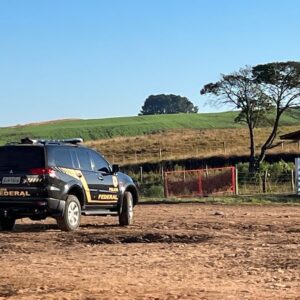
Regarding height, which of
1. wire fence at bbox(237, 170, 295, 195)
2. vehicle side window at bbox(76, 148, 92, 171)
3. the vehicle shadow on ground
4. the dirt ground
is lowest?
wire fence at bbox(237, 170, 295, 195)

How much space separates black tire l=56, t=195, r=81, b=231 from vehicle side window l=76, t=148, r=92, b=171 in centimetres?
94

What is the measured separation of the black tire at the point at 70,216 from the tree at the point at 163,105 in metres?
132

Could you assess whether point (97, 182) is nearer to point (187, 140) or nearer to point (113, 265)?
point (113, 265)

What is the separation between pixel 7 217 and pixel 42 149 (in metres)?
1.58

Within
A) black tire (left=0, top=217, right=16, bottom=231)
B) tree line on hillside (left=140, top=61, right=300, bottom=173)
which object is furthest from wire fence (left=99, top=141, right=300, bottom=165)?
black tire (left=0, top=217, right=16, bottom=231)

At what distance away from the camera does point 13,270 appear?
955cm

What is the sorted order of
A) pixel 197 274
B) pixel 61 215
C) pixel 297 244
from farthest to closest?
1. pixel 61 215
2. pixel 297 244
3. pixel 197 274

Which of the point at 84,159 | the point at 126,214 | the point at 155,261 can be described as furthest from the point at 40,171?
the point at 155,261

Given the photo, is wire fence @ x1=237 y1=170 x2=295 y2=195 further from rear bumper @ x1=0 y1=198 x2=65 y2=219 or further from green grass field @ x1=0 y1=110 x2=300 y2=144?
green grass field @ x1=0 y1=110 x2=300 y2=144

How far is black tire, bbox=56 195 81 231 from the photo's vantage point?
47.1 feet

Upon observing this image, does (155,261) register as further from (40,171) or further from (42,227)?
(42,227)

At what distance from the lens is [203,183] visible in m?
33.7

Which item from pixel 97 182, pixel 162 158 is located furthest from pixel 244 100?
pixel 97 182

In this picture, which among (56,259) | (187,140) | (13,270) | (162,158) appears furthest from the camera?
(187,140)
